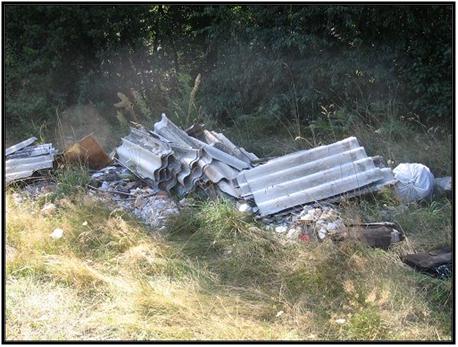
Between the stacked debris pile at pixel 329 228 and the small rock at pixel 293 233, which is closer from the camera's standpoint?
the stacked debris pile at pixel 329 228

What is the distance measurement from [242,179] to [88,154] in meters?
1.89

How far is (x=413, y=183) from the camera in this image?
15.3ft

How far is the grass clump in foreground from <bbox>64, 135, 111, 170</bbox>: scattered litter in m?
1.33

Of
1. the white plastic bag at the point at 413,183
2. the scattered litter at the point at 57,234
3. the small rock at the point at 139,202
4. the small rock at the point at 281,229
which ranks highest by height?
the scattered litter at the point at 57,234

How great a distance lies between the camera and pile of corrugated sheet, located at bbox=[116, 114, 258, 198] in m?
4.88

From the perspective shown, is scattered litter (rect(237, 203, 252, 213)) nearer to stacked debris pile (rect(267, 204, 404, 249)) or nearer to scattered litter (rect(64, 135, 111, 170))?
stacked debris pile (rect(267, 204, 404, 249))

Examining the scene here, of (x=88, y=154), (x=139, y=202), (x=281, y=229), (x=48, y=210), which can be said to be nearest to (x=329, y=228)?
(x=281, y=229)

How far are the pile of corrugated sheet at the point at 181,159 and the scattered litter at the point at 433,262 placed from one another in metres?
1.65

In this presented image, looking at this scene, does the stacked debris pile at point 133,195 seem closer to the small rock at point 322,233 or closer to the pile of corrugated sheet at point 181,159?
the pile of corrugated sheet at point 181,159

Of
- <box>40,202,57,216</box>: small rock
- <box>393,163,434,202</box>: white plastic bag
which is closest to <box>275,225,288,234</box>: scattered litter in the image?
<box>393,163,434,202</box>: white plastic bag

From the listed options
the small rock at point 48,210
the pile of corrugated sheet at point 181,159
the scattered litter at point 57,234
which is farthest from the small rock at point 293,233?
the small rock at point 48,210

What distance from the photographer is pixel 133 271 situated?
3.75 meters

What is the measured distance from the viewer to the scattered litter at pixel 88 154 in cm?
564

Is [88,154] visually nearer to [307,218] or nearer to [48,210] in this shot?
[48,210]
